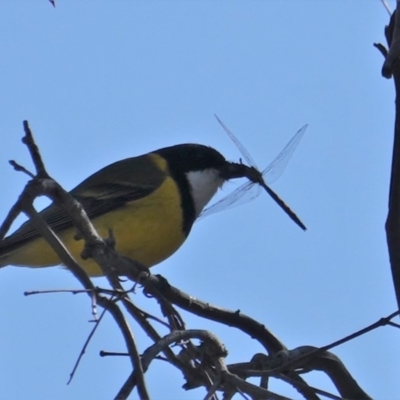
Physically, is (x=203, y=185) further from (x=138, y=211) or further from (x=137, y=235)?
(x=137, y=235)

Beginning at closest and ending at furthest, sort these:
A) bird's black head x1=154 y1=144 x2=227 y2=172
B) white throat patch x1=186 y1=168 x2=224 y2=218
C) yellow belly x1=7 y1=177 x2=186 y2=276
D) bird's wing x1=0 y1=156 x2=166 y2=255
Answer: yellow belly x1=7 y1=177 x2=186 y2=276
bird's wing x1=0 y1=156 x2=166 y2=255
white throat patch x1=186 y1=168 x2=224 y2=218
bird's black head x1=154 y1=144 x2=227 y2=172

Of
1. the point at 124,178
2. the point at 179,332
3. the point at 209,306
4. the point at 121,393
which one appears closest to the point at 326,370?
the point at 209,306

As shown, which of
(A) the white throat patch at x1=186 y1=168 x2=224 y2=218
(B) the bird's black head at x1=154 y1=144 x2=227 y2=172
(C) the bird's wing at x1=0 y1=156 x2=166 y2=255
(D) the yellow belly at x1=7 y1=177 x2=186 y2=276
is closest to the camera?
(D) the yellow belly at x1=7 y1=177 x2=186 y2=276

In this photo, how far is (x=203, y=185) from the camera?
27.5 feet

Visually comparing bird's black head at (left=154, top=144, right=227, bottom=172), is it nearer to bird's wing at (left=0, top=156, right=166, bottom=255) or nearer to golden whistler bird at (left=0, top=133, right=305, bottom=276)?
golden whistler bird at (left=0, top=133, right=305, bottom=276)

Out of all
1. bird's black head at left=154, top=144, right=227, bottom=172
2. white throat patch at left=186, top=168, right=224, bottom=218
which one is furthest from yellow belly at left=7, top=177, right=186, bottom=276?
bird's black head at left=154, top=144, right=227, bottom=172

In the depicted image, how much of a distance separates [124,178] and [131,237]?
39.6 inches

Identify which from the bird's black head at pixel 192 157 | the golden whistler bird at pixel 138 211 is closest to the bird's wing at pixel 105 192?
the golden whistler bird at pixel 138 211

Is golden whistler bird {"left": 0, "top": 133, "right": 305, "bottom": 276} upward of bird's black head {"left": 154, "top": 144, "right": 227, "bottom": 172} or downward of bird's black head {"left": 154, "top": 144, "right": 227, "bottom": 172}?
downward

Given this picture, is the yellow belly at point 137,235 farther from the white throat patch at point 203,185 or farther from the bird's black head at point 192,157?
the bird's black head at point 192,157

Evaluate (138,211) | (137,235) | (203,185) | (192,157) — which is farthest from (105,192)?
(192,157)

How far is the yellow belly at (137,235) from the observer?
733cm

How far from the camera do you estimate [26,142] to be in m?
3.80

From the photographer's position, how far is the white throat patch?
809 centimetres
